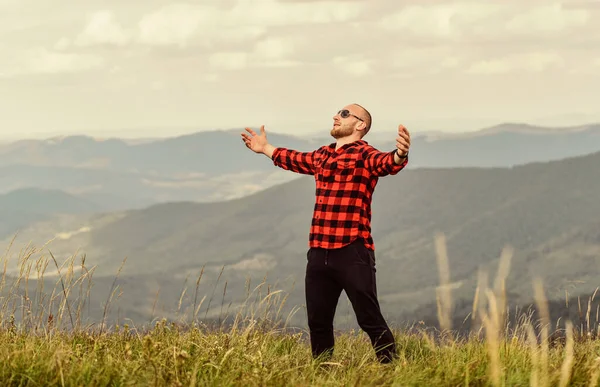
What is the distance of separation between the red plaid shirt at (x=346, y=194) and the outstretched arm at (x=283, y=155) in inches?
12.6

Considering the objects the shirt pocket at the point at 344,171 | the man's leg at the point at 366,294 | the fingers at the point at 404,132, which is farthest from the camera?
the shirt pocket at the point at 344,171

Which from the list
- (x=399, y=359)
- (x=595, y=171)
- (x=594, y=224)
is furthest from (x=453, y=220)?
(x=399, y=359)

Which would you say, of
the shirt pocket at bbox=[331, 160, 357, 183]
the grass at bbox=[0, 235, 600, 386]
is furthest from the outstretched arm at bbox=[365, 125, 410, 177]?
the grass at bbox=[0, 235, 600, 386]

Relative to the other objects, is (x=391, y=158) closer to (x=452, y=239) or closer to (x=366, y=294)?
(x=366, y=294)

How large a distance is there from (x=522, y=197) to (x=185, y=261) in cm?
8037

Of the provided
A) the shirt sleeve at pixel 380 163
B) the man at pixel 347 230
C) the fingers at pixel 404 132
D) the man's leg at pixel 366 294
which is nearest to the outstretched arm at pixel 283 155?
the man at pixel 347 230

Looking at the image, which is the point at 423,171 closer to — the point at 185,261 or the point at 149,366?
the point at 185,261

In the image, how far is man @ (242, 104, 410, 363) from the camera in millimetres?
6426

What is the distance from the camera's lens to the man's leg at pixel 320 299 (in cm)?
657

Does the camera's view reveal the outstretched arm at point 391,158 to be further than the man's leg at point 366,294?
No

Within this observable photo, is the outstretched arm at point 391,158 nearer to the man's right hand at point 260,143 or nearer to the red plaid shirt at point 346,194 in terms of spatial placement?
the red plaid shirt at point 346,194

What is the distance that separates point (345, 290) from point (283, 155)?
1338 millimetres

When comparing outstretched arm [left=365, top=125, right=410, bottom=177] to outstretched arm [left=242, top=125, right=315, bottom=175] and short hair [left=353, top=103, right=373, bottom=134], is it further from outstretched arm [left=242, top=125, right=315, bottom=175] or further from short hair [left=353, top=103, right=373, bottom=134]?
outstretched arm [left=242, top=125, right=315, bottom=175]

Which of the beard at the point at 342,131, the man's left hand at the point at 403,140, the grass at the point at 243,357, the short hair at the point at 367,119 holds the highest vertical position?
the short hair at the point at 367,119
